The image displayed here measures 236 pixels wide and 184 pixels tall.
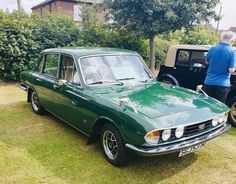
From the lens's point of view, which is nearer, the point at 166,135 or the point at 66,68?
Result: the point at 166,135

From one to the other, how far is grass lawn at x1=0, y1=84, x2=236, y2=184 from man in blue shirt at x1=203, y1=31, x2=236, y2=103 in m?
0.99

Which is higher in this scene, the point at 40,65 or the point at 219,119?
the point at 40,65

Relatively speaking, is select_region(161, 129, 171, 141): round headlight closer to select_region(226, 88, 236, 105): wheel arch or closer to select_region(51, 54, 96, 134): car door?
select_region(51, 54, 96, 134): car door

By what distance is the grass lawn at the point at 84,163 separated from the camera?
3795mm

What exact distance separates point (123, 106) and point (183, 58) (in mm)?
4197

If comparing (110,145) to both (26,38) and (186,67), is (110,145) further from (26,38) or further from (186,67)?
(26,38)

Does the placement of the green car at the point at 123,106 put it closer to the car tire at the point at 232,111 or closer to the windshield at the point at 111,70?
the windshield at the point at 111,70

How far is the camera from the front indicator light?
11.0 ft

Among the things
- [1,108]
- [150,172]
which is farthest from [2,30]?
[150,172]

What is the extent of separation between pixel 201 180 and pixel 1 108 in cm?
549

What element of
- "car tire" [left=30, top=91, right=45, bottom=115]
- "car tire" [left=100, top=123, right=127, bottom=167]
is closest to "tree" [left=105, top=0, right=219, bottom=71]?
"car tire" [left=30, top=91, right=45, bottom=115]

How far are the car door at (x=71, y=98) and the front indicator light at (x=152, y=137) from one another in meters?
1.12

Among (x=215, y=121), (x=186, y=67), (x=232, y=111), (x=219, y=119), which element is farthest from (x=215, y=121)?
(x=186, y=67)

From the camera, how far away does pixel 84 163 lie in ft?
13.8
